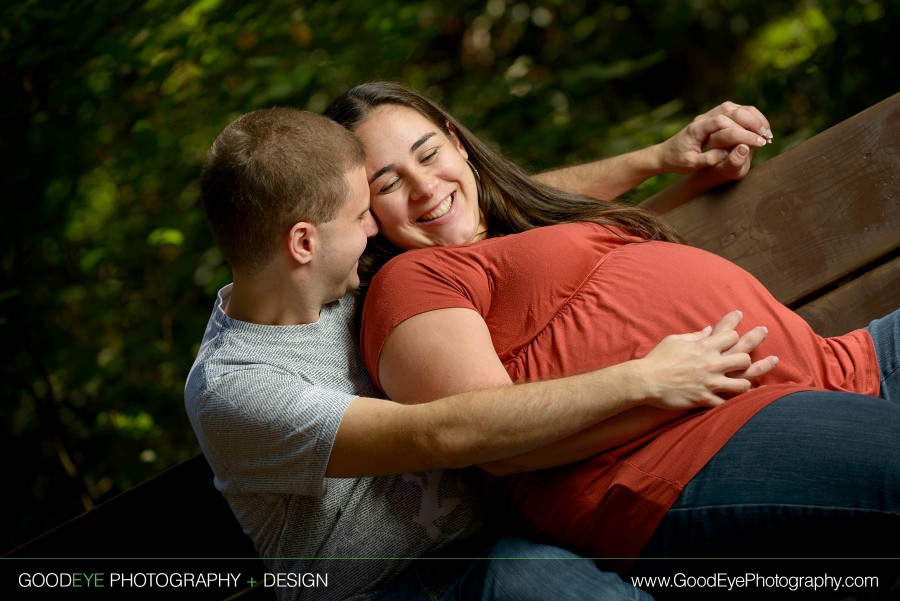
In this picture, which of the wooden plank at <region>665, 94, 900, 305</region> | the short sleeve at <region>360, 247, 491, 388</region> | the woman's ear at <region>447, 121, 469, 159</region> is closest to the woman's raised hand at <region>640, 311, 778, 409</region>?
the short sleeve at <region>360, 247, 491, 388</region>

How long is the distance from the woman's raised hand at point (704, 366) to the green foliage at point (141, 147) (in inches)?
52.8

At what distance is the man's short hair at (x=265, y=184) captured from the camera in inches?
68.8

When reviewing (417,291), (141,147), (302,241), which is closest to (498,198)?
(417,291)

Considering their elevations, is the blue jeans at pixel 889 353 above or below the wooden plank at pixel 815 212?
below

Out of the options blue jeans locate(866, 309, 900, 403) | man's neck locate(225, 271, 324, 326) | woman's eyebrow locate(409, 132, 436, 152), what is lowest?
blue jeans locate(866, 309, 900, 403)

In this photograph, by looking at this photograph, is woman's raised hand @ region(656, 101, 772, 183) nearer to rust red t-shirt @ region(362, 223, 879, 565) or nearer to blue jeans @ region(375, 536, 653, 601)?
rust red t-shirt @ region(362, 223, 879, 565)

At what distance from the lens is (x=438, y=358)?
1.71 meters

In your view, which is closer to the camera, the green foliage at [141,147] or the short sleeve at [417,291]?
the short sleeve at [417,291]

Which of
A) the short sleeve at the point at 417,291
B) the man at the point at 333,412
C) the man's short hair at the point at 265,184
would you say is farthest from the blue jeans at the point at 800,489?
the man's short hair at the point at 265,184

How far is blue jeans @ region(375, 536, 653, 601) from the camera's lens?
1588 millimetres

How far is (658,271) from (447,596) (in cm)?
82

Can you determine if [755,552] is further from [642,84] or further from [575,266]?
[642,84]

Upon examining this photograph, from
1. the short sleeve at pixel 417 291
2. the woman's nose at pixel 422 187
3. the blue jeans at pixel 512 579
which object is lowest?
the blue jeans at pixel 512 579

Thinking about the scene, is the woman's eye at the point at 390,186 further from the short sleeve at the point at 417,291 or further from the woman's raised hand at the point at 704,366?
the woman's raised hand at the point at 704,366
